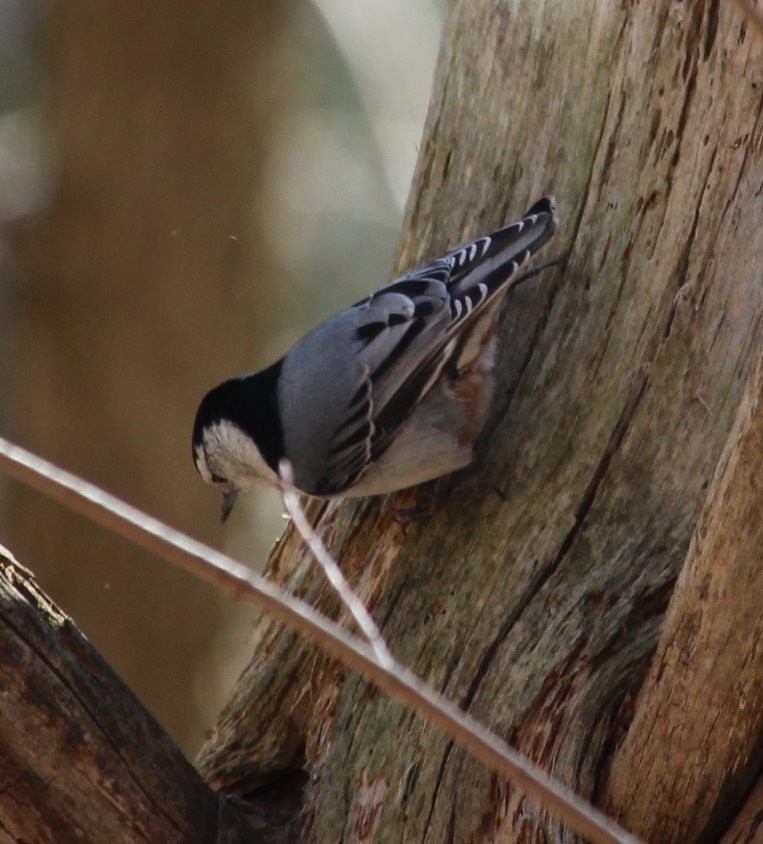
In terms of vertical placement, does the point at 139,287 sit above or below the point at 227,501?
above

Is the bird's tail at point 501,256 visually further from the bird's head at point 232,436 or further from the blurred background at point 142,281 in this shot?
the blurred background at point 142,281

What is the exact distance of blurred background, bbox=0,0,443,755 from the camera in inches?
204

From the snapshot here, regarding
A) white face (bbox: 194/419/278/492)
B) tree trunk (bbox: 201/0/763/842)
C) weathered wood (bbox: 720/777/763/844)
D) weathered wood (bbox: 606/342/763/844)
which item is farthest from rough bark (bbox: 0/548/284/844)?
white face (bbox: 194/419/278/492)

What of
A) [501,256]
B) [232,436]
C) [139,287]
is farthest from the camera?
[139,287]

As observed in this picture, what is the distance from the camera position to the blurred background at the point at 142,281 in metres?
5.18

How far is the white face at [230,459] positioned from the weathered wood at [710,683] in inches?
53.0

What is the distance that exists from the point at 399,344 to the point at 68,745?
1331 mm

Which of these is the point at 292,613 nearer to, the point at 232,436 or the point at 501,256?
the point at 501,256

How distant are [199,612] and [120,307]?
4.42ft

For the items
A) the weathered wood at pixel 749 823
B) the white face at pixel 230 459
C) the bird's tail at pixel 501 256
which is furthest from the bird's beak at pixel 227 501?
the weathered wood at pixel 749 823

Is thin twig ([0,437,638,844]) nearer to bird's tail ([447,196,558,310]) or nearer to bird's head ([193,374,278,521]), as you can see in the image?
bird's tail ([447,196,558,310])

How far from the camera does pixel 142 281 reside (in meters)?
5.26

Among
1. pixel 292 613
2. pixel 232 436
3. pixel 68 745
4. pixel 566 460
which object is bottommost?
pixel 68 745

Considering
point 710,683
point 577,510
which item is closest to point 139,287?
point 577,510
